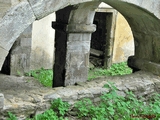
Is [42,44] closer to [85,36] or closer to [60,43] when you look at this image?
[60,43]

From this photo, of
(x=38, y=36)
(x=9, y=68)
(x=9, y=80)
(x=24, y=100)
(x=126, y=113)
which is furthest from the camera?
(x=38, y=36)

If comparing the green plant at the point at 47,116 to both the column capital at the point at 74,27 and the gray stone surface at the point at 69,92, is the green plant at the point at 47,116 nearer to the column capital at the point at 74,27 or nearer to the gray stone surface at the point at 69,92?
the gray stone surface at the point at 69,92

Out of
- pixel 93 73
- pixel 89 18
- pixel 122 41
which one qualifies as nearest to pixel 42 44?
pixel 93 73

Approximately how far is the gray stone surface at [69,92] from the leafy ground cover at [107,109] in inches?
3.5

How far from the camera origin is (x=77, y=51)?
18.4 feet

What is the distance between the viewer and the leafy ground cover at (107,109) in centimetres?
403

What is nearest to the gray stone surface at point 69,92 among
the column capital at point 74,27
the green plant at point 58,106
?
the green plant at point 58,106

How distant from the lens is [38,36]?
874 centimetres

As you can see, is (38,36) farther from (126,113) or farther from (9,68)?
(126,113)

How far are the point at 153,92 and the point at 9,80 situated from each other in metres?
3.24

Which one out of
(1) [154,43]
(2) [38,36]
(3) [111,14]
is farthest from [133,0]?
(3) [111,14]

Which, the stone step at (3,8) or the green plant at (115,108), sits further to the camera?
the green plant at (115,108)

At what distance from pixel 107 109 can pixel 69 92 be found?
0.52 m

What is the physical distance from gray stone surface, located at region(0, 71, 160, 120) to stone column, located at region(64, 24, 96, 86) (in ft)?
2.58
